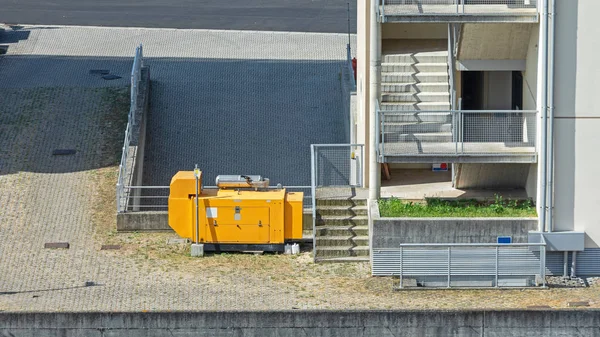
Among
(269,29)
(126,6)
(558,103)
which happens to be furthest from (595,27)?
(126,6)

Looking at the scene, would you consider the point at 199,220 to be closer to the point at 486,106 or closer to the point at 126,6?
the point at 486,106

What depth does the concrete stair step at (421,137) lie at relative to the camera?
3653 cm

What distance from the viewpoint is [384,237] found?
115ft

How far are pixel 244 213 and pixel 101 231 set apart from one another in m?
3.48

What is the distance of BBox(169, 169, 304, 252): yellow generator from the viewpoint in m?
36.0

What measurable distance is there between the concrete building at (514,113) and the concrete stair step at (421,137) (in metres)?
0.02

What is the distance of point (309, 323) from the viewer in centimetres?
2981

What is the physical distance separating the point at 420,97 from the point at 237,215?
504 centimetres

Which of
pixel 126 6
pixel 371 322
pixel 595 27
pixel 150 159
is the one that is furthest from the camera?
pixel 126 6

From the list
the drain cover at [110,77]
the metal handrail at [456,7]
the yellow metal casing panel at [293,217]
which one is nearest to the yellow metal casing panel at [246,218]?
the yellow metal casing panel at [293,217]

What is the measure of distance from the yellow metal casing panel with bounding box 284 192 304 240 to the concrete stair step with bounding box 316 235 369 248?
1.69ft

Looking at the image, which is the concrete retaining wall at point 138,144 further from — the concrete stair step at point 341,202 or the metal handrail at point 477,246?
the metal handrail at point 477,246

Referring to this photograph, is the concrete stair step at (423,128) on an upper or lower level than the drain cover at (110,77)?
lower

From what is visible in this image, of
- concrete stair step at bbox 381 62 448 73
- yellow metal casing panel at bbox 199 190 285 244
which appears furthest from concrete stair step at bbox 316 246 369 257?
concrete stair step at bbox 381 62 448 73
